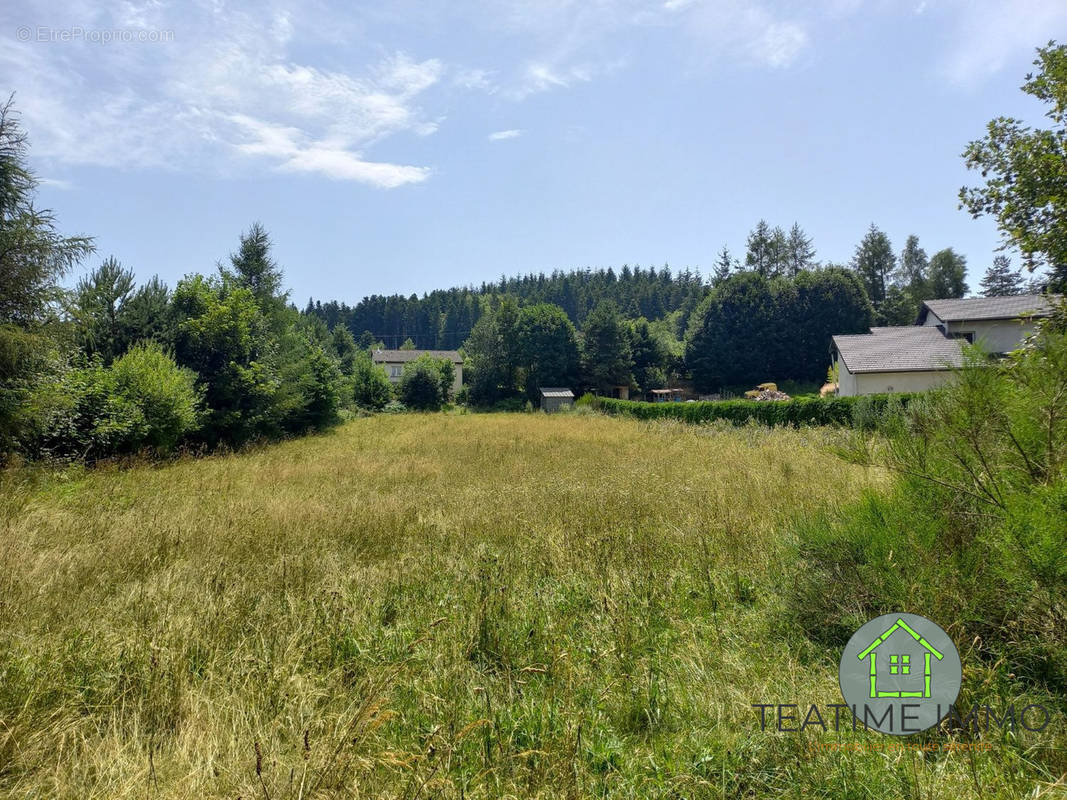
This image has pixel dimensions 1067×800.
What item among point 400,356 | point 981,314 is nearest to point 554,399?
point 981,314

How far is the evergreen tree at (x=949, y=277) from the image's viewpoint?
50.2m

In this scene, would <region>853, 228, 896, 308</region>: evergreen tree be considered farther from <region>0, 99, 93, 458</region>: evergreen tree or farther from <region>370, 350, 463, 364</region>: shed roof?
<region>0, 99, 93, 458</region>: evergreen tree

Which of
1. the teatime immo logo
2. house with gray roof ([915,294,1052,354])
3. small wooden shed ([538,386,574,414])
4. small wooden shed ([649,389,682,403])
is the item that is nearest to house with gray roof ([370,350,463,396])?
small wooden shed ([538,386,574,414])

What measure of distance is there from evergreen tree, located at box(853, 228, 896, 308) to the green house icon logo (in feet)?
228

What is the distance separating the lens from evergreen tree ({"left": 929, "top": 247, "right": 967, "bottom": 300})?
50.2m

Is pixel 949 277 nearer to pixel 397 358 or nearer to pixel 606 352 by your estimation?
pixel 606 352

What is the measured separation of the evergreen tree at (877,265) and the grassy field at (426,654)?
213ft

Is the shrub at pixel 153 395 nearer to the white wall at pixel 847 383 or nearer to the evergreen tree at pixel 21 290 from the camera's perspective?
the evergreen tree at pixel 21 290

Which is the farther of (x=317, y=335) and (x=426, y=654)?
(x=317, y=335)

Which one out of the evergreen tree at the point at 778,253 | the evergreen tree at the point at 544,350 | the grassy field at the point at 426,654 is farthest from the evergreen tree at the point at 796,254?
the grassy field at the point at 426,654

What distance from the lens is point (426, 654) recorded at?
3209mm

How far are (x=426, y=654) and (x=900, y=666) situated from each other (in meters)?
2.68

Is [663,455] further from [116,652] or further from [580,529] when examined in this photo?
[116,652]

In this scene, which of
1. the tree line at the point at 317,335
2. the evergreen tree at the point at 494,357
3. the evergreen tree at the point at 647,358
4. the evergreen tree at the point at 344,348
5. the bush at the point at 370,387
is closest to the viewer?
the tree line at the point at 317,335
